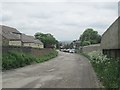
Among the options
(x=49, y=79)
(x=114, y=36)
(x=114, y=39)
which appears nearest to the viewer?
(x=49, y=79)

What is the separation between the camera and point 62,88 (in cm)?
1357

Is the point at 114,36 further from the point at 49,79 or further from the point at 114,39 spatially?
the point at 49,79

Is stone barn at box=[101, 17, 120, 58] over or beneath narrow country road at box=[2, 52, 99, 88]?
over

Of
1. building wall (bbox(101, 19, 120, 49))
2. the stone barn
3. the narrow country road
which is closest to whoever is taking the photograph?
the narrow country road

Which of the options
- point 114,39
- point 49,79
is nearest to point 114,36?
point 114,39

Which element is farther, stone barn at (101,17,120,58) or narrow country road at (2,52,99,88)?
stone barn at (101,17,120,58)

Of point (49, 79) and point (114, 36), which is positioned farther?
point (114, 36)

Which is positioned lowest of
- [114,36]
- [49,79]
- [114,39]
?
[49,79]

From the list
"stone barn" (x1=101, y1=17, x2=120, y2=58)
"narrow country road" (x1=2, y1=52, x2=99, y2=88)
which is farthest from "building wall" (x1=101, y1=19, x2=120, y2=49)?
"narrow country road" (x1=2, y1=52, x2=99, y2=88)

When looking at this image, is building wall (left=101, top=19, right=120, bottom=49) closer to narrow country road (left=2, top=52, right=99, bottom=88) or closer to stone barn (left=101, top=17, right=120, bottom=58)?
stone barn (left=101, top=17, right=120, bottom=58)

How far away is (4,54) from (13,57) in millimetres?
973

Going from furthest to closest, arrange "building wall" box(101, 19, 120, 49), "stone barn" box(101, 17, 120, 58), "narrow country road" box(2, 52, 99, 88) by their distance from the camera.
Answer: "building wall" box(101, 19, 120, 49)
"stone barn" box(101, 17, 120, 58)
"narrow country road" box(2, 52, 99, 88)

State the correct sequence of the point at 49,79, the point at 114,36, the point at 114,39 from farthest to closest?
the point at 114,36 → the point at 114,39 → the point at 49,79

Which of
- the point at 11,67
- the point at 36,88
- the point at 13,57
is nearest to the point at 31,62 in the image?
the point at 13,57
